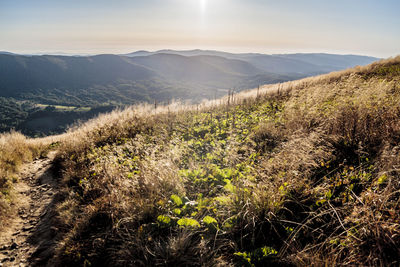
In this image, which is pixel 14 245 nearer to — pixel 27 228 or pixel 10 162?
pixel 27 228

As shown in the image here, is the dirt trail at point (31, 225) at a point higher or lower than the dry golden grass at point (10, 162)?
lower

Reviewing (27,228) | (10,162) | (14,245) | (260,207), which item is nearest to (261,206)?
(260,207)

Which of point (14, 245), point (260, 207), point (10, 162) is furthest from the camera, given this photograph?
point (10, 162)

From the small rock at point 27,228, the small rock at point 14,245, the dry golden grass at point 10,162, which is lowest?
the small rock at point 27,228

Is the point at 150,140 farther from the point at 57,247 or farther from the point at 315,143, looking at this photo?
the point at 315,143

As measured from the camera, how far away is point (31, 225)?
4031mm

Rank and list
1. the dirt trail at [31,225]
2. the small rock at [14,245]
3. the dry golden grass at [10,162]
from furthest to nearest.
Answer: the dry golden grass at [10,162]
the small rock at [14,245]
the dirt trail at [31,225]

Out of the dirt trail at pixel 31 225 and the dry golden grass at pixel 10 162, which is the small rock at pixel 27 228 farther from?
the dry golden grass at pixel 10 162

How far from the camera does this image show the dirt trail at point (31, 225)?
128 inches

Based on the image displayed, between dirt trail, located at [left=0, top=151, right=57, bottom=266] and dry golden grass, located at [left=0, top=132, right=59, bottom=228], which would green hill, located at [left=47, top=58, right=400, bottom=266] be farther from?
dry golden grass, located at [left=0, top=132, right=59, bottom=228]

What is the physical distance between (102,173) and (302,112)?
5.79 m

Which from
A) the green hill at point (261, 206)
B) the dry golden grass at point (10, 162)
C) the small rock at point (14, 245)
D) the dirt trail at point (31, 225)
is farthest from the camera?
the dry golden grass at point (10, 162)

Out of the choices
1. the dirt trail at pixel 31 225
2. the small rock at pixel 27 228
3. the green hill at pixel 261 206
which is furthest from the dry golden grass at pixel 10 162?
the green hill at pixel 261 206

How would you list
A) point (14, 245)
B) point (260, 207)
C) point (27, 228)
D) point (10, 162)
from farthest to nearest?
point (10, 162), point (27, 228), point (14, 245), point (260, 207)
